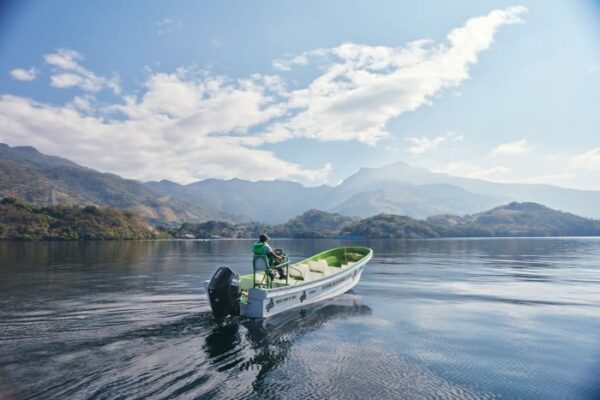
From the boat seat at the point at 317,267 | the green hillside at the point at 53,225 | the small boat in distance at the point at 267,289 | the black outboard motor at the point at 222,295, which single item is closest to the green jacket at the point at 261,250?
the small boat in distance at the point at 267,289

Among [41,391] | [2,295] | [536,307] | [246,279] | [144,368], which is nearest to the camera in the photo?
[41,391]

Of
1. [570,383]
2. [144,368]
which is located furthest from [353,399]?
[570,383]

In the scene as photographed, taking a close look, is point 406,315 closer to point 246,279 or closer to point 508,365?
point 508,365

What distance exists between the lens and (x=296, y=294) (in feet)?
65.0

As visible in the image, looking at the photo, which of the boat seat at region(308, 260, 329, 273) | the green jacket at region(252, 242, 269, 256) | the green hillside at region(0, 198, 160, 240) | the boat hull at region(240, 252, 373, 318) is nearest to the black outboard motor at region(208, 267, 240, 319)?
the boat hull at region(240, 252, 373, 318)

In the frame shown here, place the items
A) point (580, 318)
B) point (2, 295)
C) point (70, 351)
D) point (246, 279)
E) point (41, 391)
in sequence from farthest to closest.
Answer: point (2, 295) < point (246, 279) < point (580, 318) < point (70, 351) < point (41, 391)

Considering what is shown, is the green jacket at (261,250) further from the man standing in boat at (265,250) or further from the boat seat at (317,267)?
the boat seat at (317,267)

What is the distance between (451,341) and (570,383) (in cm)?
441

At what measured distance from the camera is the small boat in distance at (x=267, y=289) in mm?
16516

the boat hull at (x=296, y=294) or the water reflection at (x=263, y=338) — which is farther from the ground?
the boat hull at (x=296, y=294)

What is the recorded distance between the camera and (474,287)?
1172 inches

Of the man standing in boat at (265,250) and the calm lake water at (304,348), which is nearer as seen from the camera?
the calm lake water at (304,348)

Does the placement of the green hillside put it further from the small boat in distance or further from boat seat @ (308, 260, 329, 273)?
the small boat in distance

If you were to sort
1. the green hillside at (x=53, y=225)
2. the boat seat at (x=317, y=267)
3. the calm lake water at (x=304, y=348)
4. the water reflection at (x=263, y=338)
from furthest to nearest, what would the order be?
the green hillside at (x=53, y=225) → the boat seat at (x=317, y=267) → the water reflection at (x=263, y=338) → the calm lake water at (x=304, y=348)
